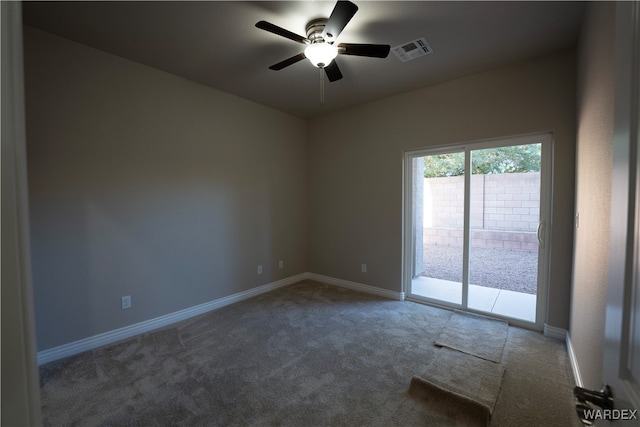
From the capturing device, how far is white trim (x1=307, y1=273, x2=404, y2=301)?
3.74 metres

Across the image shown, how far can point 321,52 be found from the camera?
2072 millimetres

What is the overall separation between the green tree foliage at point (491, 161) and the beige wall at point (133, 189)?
236 cm

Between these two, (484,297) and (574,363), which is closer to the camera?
(574,363)

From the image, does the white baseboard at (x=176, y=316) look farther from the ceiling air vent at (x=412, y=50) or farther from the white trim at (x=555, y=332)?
the ceiling air vent at (x=412, y=50)

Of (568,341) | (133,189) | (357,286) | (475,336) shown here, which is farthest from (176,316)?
(568,341)

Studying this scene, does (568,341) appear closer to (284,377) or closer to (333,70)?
(284,377)

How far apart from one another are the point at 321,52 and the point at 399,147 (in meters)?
1.92

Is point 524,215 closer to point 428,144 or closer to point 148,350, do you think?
point 428,144

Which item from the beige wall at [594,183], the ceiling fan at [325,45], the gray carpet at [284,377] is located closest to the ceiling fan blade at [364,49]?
the ceiling fan at [325,45]

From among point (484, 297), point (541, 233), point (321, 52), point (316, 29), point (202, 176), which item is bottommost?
point (484, 297)

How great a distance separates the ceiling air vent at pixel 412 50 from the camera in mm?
2418

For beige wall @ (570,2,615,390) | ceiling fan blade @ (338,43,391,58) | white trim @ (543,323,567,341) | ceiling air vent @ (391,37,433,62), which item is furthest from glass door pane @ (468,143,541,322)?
ceiling fan blade @ (338,43,391,58)

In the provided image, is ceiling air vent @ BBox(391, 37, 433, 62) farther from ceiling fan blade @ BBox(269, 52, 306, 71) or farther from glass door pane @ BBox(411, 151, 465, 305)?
glass door pane @ BBox(411, 151, 465, 305)

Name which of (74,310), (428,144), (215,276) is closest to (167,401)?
(74,310)
